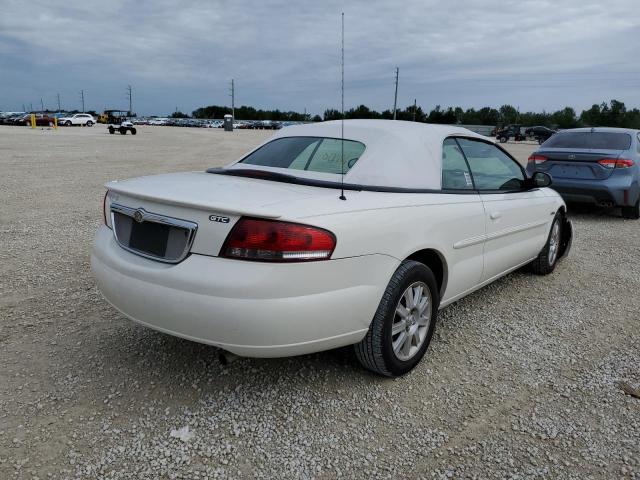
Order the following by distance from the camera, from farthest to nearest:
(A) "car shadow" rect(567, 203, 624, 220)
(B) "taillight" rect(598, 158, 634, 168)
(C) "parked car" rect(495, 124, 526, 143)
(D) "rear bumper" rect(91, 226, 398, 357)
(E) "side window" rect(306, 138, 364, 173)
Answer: (C) "parked car" rect(495, 124, 526, 143), (A) "car shadow" rect(567, 203, 624, 220), (B) "taillight" rect(598, 158, 634, 168), (E) "side window" rect(306, 138, 364, 173), (D) "rear bumper" rect(91, 226, 398, 357)

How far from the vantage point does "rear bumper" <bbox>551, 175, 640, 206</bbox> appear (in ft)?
26.4

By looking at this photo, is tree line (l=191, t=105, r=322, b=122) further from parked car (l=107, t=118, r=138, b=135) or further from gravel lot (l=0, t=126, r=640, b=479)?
gravel lot (l=0, t=126, r=640, b=479)

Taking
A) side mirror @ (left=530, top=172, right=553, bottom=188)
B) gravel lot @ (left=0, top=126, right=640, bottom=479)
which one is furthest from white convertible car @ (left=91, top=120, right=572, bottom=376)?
side mirror @ (left=530, top=172, right=553, bottom=188)

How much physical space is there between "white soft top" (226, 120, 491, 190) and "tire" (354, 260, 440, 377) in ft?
1.92

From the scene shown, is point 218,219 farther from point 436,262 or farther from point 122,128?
point 122,128

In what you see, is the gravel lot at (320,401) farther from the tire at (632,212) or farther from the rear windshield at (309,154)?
the tire at (632,212)

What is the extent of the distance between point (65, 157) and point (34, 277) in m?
14.8

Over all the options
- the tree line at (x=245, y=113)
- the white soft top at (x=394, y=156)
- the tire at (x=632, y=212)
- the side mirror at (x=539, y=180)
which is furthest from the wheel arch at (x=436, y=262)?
the tree line at (x=245, y=113)

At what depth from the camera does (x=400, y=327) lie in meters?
3.05

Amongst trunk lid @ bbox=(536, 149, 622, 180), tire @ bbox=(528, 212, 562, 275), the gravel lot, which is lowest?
the gravel lot

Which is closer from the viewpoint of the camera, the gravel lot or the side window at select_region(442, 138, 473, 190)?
the gravel lot

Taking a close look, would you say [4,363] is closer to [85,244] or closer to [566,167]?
[85,244]

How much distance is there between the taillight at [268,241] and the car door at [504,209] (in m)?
1.86

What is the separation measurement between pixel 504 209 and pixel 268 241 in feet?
7.79
